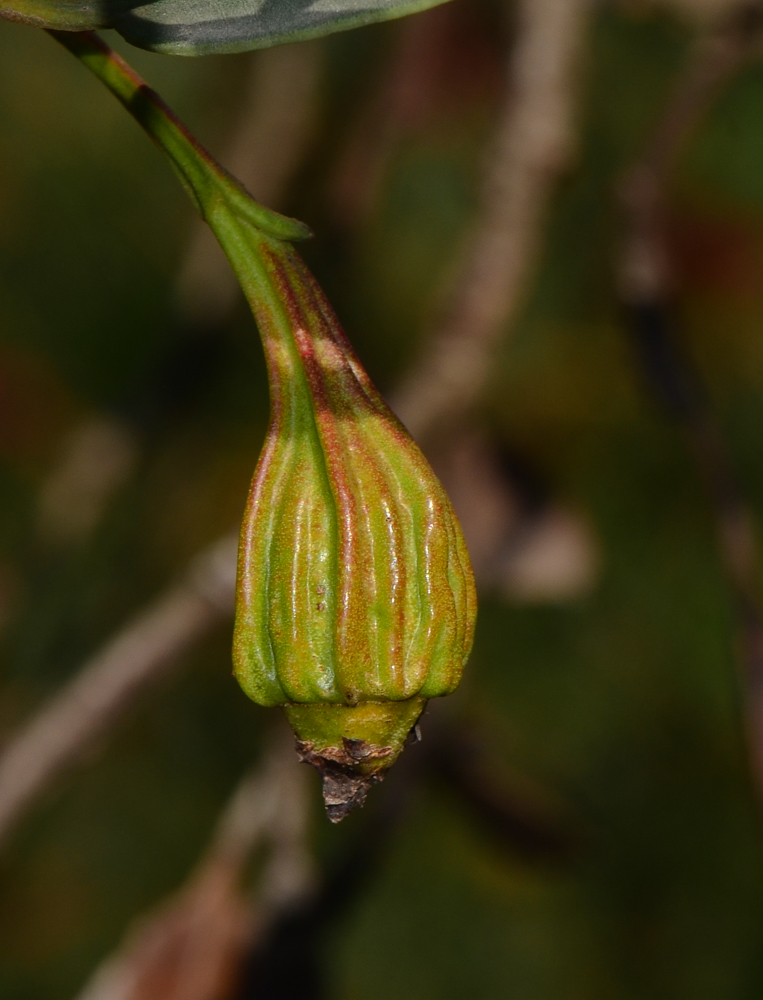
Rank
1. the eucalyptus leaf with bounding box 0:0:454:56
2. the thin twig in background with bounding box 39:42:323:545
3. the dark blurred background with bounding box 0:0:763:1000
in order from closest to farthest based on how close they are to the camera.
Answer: the eucalyptus leaf with bounding box 0:0:454:56 < the thin twig in background with bounding box 39:42:323:545 < the dark blurred background with bounding box 0:0:763:1000

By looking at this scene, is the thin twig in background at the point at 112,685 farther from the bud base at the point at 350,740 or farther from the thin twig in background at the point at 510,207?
the bud base at the point at 350,740

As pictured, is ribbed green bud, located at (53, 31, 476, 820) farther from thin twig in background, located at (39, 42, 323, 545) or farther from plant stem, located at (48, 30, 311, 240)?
thin twig in background, located at (39, 42, 323, 545)

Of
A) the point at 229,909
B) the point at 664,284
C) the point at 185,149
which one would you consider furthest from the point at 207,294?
the point at 185,149

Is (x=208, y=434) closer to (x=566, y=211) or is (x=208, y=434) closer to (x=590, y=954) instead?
(x=566, y=211)

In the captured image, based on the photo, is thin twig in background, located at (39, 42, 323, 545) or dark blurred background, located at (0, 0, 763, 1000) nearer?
thin twig in background, located at (39, 42, 323, 545)

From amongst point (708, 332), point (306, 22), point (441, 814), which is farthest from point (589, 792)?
point (306, 22)

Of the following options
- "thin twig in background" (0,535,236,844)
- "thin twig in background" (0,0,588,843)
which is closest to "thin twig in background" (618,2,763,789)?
"thin twig in background" (0,0,588,843)
